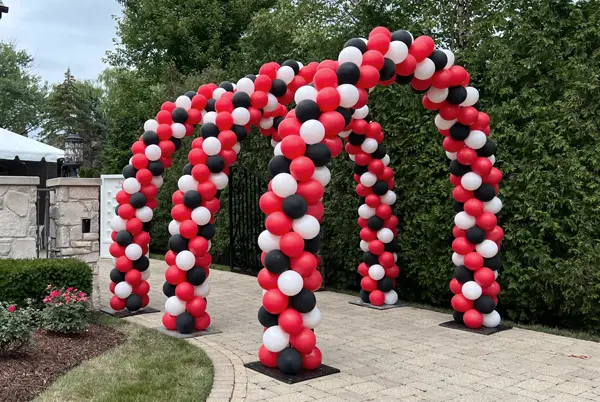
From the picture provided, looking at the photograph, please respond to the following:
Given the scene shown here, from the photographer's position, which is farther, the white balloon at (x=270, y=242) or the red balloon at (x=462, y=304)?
the red balloon at (x=462, y=304)

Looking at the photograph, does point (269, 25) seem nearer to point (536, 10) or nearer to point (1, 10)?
point (1, 10)

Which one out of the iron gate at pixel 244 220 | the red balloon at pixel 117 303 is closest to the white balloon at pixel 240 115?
the red balloon at pixel 117 303

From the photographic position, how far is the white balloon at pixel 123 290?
6.78 m

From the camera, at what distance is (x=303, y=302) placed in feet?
14.3

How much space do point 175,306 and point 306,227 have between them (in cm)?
221

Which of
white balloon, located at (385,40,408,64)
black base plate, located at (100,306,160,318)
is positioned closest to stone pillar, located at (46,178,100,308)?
black base plate, located at (100,306,160,318)

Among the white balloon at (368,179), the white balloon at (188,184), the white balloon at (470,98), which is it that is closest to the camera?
the white balloon at (470,98)

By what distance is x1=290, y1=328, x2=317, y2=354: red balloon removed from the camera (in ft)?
14.4

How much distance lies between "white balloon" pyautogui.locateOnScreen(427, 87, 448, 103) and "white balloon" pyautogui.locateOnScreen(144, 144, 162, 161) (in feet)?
10.6

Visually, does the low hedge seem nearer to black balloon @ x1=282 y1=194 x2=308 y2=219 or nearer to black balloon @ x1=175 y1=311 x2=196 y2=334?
black balloon @ x1=175 y1=311 x2=196 y2=334

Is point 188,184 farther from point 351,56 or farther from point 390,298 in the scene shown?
point 390,298

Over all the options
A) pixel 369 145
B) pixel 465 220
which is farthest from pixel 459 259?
pixel 369 145

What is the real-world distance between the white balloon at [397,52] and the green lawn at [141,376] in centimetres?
307

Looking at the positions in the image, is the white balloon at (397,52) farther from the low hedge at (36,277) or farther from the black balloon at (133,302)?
the black balloon at (133,302)
